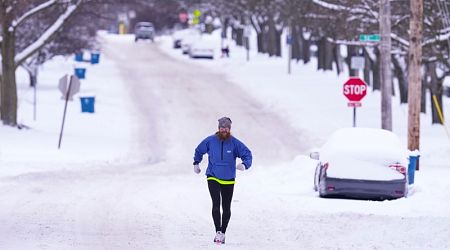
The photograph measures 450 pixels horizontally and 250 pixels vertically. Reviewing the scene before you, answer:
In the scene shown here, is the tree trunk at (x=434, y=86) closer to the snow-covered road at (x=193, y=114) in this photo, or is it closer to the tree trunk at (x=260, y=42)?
the snow-covered road at (x=193, y=114)

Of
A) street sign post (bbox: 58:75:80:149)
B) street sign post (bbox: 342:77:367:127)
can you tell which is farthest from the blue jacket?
street sign post (bbox: 58:75:80:149)

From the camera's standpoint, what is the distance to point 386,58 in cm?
2734

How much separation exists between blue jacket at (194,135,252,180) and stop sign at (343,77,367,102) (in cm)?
1510

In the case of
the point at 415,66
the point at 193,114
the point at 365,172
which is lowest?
the point at 193,114

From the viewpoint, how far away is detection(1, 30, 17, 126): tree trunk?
31812mm

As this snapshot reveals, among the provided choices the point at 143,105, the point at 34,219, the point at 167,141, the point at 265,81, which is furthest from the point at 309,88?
the point at 34,219

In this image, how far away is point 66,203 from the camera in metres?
16.9

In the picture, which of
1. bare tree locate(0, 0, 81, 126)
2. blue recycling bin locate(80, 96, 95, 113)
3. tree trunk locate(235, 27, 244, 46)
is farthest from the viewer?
tree trunk locate(235, 27, 244, 46)

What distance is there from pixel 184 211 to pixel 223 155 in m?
3.87

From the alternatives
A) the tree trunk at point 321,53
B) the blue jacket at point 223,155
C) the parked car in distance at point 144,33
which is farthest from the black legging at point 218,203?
the parked car in distance at point 144,33

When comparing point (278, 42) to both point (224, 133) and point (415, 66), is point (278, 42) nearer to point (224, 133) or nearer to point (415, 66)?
point (415, 66)

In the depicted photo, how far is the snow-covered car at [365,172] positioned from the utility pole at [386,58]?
9199mm

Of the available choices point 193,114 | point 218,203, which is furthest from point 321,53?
point 218,203

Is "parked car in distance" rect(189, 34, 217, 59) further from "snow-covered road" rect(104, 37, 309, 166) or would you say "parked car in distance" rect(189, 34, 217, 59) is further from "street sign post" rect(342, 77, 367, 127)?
"street sign post" rect(342, 77, 367, 127)
